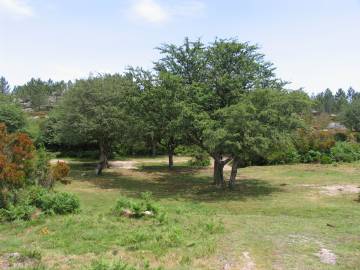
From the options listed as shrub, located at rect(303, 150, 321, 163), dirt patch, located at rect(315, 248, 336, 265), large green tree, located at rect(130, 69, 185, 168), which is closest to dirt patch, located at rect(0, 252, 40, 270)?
dirt patch, located at rect(315, 248, 336, 265)

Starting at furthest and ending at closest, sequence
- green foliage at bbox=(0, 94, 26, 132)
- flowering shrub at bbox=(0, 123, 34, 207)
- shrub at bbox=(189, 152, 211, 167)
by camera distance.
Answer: shrub at bbox=(189, 152, 211, 167)
green foliage at bbox=(0, 94, 26, 132)
flowering shrub at bbox=(0, 123, 34, 207)

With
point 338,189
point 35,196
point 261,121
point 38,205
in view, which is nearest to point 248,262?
point 38,205

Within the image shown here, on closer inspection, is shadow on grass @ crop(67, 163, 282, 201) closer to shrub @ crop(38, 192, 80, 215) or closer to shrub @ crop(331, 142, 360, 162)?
shrub @ crop(38, 192, 80, 215)

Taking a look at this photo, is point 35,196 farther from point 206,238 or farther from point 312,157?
point 312,157

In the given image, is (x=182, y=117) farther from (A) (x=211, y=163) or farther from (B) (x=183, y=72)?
(A) (x=211, y=163)

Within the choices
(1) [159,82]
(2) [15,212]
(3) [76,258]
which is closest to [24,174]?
(2) [15,212]

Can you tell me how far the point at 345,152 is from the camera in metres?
30.8

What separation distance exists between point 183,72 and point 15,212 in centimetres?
1246

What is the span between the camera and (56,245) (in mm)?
8375

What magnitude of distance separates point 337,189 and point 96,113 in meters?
13.8

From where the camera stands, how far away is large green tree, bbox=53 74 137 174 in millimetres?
24234

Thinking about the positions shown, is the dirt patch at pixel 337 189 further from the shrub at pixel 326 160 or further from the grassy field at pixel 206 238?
the shrub at pixel 326 160

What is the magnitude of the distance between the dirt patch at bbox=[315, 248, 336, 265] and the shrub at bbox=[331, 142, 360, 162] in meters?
23.5

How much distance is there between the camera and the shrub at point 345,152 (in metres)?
29.9
